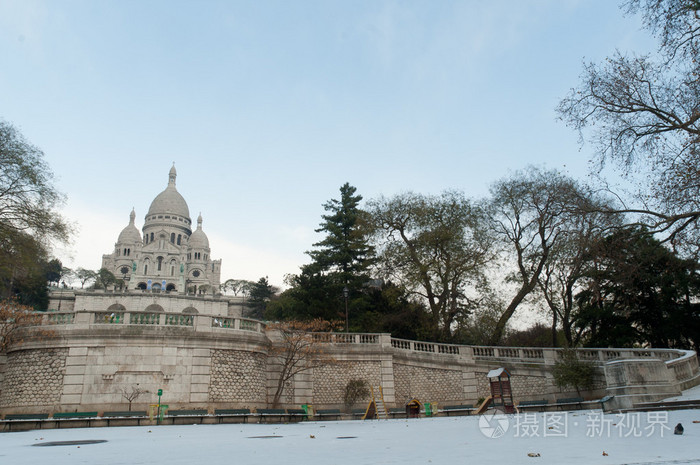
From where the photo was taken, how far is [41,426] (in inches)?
635

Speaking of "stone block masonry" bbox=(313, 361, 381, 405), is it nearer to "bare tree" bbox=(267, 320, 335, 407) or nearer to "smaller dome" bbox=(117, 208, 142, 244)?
"bare tree" bbox=(267, 320, 335, 407)

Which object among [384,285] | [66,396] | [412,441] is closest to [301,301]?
[384,285]

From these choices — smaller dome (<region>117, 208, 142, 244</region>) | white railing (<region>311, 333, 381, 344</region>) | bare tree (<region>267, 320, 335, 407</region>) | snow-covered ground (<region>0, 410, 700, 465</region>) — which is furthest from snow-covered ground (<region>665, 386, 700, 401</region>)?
smaller dome (<region>117, 208, 142, 244</region>)

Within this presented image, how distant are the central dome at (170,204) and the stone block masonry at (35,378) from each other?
423 feet

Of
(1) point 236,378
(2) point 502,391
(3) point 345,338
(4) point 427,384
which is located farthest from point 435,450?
(4) point 427,384

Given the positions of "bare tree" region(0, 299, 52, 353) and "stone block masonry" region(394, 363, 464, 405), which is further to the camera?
"stone block masonry" region(394, 363, 464, 405)

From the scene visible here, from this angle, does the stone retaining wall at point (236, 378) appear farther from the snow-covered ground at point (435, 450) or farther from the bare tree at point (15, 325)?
the snow-covered ground at point (435, 450)

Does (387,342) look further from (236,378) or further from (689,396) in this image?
(689,396)

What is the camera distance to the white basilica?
12950 centimetres

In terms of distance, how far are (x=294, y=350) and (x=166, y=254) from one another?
119535 mm

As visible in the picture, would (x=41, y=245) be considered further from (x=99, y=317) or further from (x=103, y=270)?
(x=103, y=270)

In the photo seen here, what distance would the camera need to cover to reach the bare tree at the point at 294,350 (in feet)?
79.2

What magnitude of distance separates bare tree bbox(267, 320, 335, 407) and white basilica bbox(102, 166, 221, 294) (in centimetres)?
10391

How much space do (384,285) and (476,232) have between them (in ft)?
31.6
